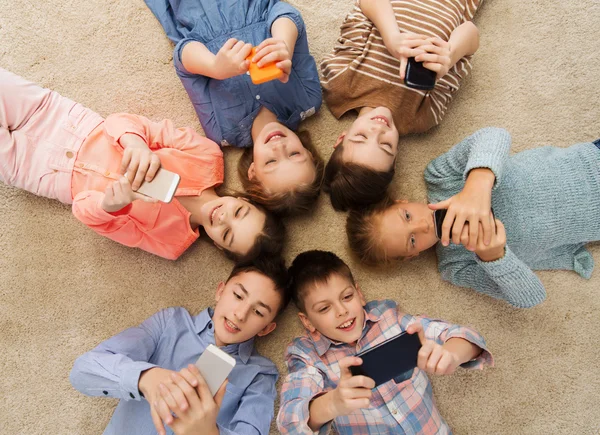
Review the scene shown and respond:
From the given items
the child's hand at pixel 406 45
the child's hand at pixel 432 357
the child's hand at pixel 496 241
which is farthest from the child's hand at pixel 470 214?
the child's hand at pixel 406 45

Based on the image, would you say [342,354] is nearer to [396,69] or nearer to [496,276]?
[496,276]

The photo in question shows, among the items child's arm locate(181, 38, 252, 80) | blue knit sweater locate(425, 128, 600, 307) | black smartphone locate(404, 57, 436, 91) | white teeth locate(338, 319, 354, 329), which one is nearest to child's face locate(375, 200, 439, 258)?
blue knit sweater locate(425, 128, 600, 307)

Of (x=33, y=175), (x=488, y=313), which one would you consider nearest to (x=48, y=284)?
A: (x=33, y=175)

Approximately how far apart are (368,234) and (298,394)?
0.44 metres

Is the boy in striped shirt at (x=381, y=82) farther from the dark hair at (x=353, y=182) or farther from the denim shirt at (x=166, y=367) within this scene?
the denim shirt at (x=166, y=367)

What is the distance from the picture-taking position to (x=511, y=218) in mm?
1116

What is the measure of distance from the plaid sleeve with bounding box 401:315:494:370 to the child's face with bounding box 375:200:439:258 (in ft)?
0.62

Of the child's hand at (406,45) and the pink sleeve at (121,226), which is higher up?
the child's hand at (406,45)

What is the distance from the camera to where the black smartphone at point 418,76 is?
3.33 ft

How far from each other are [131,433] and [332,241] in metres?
0.73

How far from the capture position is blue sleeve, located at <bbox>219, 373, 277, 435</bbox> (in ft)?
3.49

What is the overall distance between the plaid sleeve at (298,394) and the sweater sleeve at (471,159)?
24.1 inches

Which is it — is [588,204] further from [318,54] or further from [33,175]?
[33,175]

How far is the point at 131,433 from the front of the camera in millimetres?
1087
